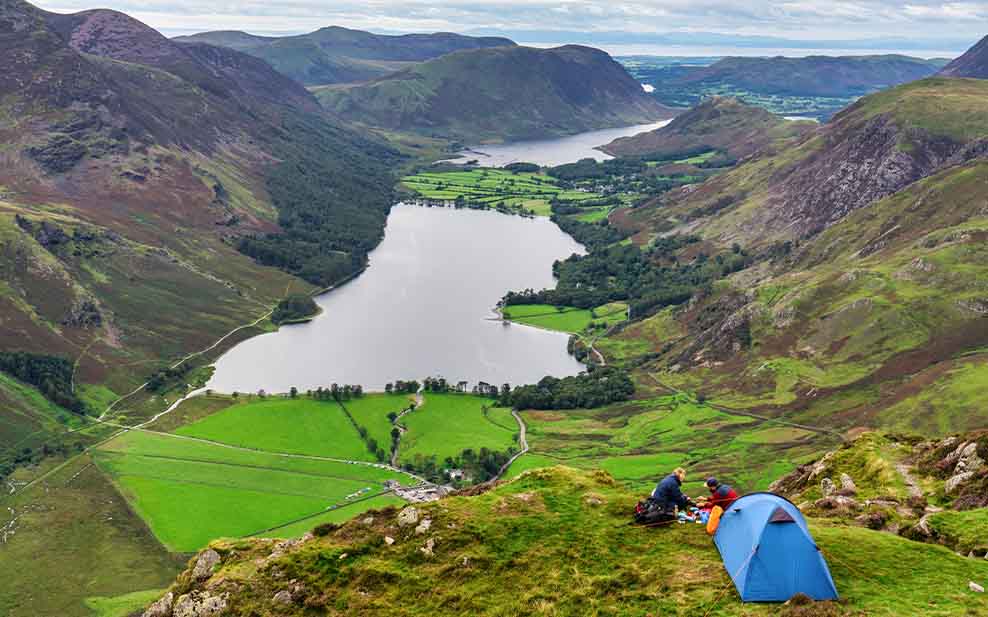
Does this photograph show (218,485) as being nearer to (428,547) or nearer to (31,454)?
(31,454)

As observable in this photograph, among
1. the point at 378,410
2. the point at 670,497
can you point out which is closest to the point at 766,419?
the point at 378,410

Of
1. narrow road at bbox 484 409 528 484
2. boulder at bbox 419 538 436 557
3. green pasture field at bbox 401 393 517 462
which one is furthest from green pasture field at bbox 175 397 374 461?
boulder at bbox 419 538 436 557

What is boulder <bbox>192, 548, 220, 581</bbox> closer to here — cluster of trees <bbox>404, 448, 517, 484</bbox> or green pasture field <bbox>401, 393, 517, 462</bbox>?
cluster of trees <bbox>404, 448, 517, 484</bbox>

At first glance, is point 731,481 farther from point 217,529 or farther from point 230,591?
point 230,591

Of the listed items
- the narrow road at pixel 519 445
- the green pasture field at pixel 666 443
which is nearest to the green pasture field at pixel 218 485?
the narrow road at pixel 519 445

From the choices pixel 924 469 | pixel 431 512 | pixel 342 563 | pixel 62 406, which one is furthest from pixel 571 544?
pixel 62 406

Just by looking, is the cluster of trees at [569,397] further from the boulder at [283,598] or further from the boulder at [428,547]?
the boulder at [283,598]
